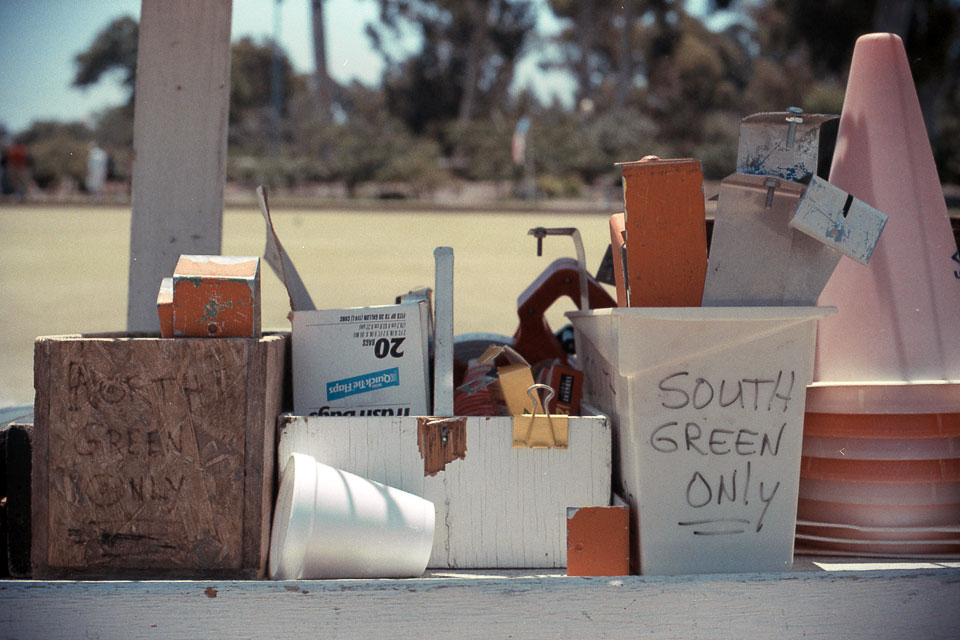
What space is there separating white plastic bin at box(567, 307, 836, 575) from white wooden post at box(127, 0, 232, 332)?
1.44m

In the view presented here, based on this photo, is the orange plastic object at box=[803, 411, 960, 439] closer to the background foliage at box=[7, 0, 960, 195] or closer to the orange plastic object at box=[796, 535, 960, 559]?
the orange plastic object at box=[796, 535, 960, 559]

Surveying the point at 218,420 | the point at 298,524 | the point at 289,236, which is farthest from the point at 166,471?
the point at 289,236

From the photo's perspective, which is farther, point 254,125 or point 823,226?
point 254,125

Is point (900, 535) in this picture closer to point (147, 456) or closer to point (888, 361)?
point (888, 361)

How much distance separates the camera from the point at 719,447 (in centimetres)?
203

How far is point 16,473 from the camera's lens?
2.10m

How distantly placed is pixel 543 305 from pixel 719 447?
0.95m

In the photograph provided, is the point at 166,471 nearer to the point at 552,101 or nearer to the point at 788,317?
the point at 788,317

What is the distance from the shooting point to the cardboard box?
2215 mm

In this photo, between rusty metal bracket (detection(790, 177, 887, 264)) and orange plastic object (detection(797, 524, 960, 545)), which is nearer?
rusty metal bracket (detection(790, 177, 887, 264))

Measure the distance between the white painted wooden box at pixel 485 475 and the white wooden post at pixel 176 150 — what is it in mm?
1027

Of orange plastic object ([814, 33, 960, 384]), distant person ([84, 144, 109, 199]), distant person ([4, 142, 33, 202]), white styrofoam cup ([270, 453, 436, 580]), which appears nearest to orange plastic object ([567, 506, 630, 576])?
white styrofoam cup ([270, 453, 436, 580])

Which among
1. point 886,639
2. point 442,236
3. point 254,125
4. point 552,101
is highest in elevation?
point 552,101

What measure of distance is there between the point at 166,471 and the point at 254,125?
132 ft
